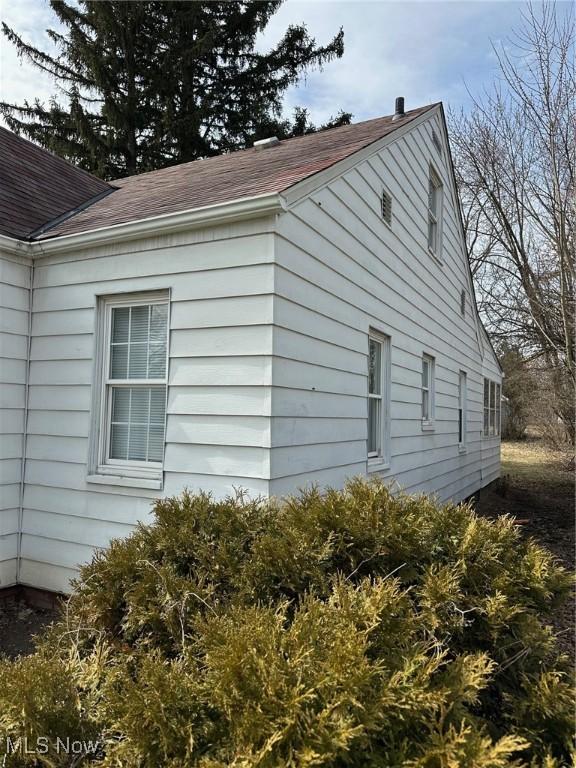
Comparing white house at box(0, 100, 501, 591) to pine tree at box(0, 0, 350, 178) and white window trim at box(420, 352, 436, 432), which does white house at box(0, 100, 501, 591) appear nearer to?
white window trim at box(420, 352, 436, 432)

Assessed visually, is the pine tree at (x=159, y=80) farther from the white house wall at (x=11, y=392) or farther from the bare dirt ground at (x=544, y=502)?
the white house wall at (x=11, y=392)

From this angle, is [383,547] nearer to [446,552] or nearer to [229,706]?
[446,552]

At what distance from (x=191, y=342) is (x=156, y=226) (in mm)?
1034

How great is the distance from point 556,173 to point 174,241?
26.0 ft

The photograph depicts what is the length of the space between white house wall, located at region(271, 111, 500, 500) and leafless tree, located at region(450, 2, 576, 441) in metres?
1.77

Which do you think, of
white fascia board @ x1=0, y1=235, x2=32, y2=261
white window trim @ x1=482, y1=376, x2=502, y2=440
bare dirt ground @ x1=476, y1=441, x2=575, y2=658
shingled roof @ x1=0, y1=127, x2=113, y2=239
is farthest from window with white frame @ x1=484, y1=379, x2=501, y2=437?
white fascia board @ x1=0, y1=235, x2=32, y2=261

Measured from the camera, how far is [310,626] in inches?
84.0

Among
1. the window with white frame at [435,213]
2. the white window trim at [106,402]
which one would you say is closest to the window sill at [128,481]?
the white window trim at [106,402]

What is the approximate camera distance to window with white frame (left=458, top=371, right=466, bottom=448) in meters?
11.1

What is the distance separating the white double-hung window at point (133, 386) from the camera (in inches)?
185

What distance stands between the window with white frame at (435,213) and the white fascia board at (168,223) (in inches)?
229

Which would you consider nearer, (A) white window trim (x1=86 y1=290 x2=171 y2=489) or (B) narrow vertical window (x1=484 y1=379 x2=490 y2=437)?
(A) white window trim (x1=86 y1=290 x2=171 y2=489)

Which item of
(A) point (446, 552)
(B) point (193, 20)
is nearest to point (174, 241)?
(A) point (446, 552)

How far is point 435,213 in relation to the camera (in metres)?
9.52
